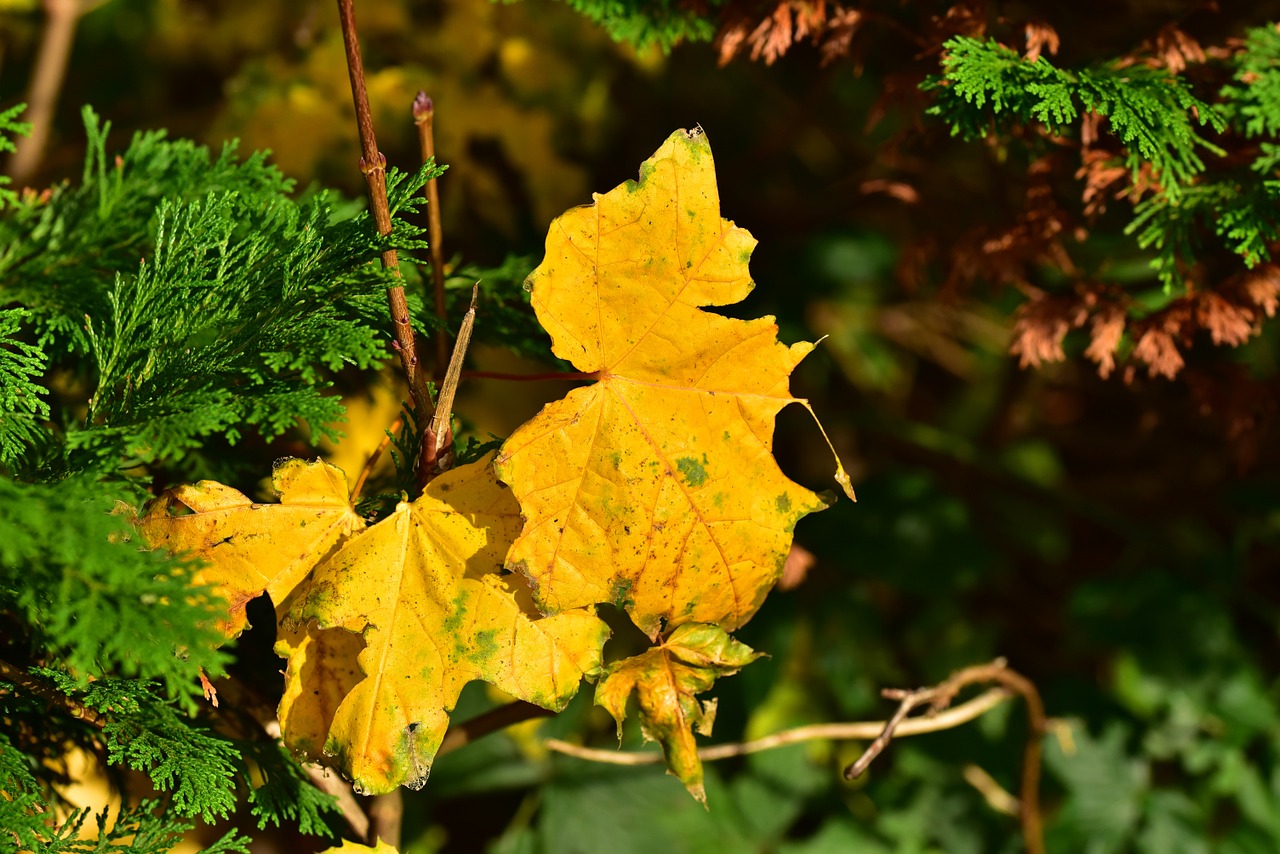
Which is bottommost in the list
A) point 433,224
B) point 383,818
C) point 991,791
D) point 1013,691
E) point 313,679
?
point 991,791

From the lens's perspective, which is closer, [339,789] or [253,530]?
[253,530]

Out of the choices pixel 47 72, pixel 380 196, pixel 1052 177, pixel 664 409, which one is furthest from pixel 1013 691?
pixel 47 72

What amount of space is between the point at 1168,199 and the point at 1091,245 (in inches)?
27.3

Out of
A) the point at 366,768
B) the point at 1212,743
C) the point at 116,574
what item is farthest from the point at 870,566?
the point at 116,574

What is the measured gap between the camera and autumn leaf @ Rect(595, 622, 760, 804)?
0.75 m

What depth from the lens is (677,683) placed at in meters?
0.76

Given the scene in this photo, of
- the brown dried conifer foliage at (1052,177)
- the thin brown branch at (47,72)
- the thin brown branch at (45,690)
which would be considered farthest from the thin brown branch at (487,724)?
the thin brown branch at (47,72)

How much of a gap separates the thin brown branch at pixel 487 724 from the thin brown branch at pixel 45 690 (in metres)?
0.30

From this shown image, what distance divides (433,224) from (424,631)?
0.36 metres

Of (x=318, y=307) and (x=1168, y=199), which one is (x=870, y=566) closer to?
(x=1168, y=199)

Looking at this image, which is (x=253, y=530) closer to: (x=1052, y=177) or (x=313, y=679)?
(x=313, y=679)

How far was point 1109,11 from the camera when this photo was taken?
1241mm

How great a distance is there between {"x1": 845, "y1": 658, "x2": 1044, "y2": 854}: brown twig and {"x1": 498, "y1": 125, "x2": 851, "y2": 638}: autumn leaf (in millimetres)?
262

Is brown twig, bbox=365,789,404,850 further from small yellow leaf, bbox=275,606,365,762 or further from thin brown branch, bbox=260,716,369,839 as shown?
small yellow leaf, bbox=275,606,365,762
